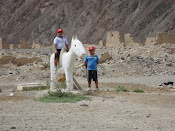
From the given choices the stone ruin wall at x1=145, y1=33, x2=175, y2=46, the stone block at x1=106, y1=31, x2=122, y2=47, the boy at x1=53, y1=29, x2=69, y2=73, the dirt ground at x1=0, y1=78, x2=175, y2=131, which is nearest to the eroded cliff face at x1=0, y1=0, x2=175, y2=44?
the stone block at x1=106, y1=31, x2=122, y2=47

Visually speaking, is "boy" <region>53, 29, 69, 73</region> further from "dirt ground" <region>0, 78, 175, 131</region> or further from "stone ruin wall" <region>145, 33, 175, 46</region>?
"stone ruin wall" <region>145, 33, 175, 46</region>

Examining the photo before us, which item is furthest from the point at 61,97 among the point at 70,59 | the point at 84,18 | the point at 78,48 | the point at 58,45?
the point at 84,18

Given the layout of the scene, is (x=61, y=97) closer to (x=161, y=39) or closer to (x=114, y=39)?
(x=161, y=39)

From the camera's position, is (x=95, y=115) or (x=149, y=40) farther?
(x=149, y=40)

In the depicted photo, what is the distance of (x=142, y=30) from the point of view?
4812 centimetres

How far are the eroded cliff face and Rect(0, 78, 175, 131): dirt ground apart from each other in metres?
37.7

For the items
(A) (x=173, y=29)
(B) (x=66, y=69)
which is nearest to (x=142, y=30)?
(A) (x=173, y=29)

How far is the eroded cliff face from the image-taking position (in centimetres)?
4828

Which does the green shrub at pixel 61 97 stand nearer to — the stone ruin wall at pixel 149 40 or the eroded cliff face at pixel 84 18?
the stone ruin wall at pixel 149 40

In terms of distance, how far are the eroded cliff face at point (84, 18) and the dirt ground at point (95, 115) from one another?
124ft

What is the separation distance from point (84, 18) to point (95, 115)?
5321 centimetres

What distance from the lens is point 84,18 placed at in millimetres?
58438

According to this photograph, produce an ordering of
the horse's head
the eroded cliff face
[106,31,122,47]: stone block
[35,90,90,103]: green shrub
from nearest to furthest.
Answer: [35,90,90,103]: green shrub
the horse's head
[106,31,122,47]: stone block
the eroded cliff face

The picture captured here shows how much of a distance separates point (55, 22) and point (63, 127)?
59676 mm
